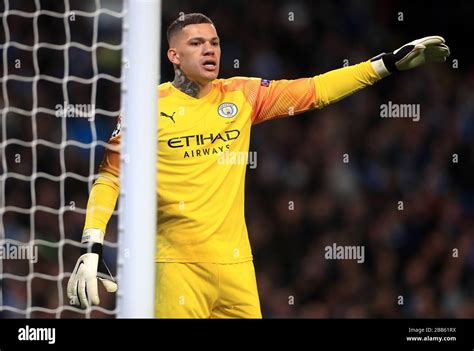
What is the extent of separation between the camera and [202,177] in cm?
438

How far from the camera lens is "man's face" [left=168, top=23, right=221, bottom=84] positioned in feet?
14.5

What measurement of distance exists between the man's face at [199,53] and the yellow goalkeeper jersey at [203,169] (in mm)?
94

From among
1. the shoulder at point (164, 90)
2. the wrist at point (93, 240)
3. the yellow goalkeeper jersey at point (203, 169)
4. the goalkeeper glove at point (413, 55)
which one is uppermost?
the goalkeeper glove at point (413, 55)

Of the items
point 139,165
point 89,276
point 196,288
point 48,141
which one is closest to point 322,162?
point 48,141

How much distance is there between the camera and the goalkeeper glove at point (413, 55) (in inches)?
175

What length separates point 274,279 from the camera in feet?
18.5

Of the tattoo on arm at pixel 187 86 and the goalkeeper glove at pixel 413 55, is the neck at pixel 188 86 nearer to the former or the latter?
the tattoo on arm at pixel 187 86

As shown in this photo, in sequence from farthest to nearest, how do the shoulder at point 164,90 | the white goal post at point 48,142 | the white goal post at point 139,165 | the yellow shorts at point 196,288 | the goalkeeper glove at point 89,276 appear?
the white goal post at point 48,142 → the shoulder at point 164,90 → the yellow shorts at point 196,288 → the goalkeeper glove at point 89,276 → the white goal post at point 139,165

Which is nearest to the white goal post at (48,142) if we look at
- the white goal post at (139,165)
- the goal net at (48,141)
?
the goal net at (48,141)

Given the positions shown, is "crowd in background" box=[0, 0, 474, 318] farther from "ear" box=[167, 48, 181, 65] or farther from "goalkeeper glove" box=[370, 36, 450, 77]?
"goalkeeper glove" box=[370, 36, 450, 77]

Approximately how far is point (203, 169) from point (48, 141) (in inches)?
56.4

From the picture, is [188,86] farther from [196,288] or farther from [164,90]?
[196,288]

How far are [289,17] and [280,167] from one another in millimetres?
812
